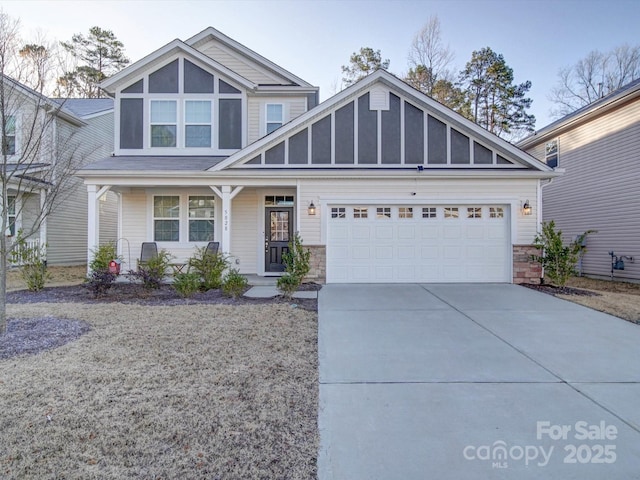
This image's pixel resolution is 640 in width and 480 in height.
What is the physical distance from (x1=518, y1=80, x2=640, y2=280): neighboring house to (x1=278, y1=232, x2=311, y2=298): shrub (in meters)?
9.60

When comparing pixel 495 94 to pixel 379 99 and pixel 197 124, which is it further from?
pixel 197 124

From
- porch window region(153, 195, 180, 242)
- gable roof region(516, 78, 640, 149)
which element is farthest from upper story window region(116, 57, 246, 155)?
gable roof region(516, 78, 640, 149)

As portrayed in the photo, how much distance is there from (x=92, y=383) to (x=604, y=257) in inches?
550

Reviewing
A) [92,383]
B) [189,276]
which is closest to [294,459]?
[92,383]

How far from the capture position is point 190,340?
192 inches

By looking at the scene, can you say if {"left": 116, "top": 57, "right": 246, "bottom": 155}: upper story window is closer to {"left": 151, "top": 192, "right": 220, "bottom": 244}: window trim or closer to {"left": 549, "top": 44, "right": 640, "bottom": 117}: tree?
{"left": 151, "top": 192, "right": 220, "bottom": 244}: window trim

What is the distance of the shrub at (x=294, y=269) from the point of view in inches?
308

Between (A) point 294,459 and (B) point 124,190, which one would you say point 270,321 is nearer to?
(A) point 294,459

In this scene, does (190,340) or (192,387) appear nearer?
(192,387)

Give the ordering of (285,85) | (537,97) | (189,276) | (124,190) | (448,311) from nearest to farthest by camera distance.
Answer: (448,311), (189,276), (124,190), (285,85), (537,97)

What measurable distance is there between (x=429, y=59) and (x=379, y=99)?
1542cm

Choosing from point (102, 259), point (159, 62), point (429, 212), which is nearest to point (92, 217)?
point (102, 259)

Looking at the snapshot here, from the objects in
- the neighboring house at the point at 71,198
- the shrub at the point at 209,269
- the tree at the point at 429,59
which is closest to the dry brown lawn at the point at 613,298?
the shrub at the point at 209,269

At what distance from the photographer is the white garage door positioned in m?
9.80
